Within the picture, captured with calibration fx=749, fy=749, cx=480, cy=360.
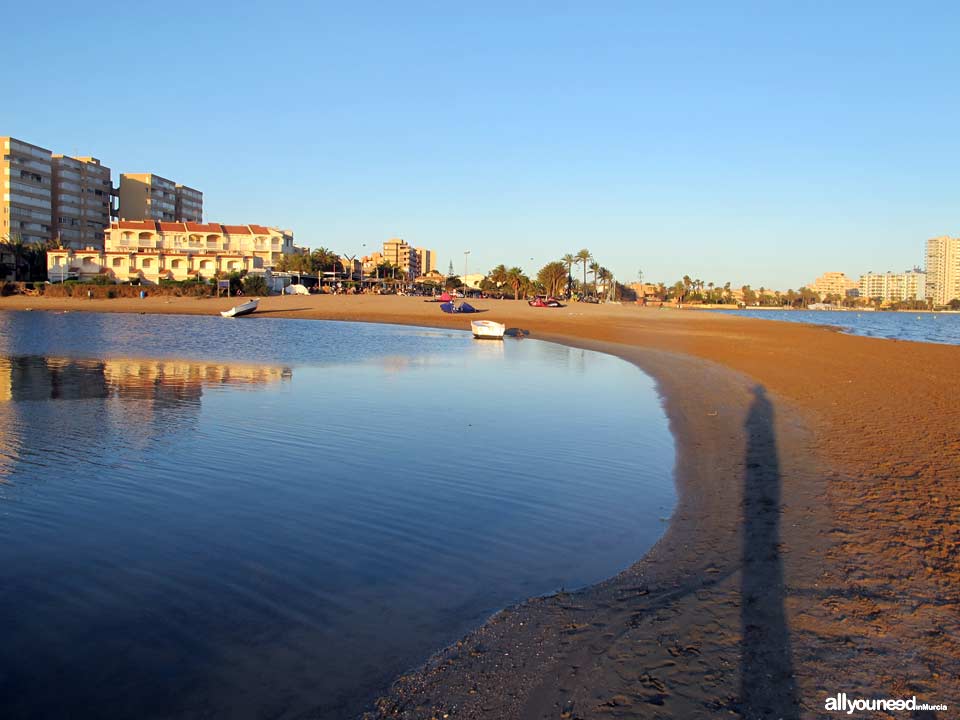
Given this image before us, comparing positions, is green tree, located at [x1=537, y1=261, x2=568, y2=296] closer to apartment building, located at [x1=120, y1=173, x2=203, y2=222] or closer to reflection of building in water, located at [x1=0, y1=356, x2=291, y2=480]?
apartment building, located at [x1=120, y1=173, x2=203, y2=222]

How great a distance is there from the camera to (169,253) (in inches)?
3807

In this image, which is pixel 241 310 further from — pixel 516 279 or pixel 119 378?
pixel 516 279

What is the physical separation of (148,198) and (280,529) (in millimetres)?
126245

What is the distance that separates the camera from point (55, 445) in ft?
40.8

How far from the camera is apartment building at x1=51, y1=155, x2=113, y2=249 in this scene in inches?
4296

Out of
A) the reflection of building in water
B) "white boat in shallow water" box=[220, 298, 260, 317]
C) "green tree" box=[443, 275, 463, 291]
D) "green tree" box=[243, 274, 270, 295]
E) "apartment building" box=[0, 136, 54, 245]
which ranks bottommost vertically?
the reflection of building in water

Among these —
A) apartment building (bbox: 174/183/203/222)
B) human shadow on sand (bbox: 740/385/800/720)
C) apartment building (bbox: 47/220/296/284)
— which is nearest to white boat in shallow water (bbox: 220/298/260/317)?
apartment building (bbox: 47/220/296/284)

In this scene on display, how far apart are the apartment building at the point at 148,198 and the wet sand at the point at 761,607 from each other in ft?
393

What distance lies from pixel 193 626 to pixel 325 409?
11.1 m

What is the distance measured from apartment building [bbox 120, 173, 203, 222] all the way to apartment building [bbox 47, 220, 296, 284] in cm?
1552

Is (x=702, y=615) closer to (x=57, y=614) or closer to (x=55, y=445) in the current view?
(x=57, y=614)

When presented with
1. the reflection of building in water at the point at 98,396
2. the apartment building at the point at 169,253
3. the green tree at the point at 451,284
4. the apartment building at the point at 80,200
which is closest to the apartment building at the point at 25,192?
the apartment building at the point at 80,200

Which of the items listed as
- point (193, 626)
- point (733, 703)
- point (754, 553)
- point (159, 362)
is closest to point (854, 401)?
point (754, 553)

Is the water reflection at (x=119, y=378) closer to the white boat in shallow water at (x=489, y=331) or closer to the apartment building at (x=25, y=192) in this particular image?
the white boat in shallow water at (x=489, y=331)
